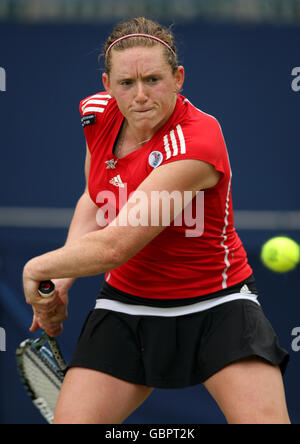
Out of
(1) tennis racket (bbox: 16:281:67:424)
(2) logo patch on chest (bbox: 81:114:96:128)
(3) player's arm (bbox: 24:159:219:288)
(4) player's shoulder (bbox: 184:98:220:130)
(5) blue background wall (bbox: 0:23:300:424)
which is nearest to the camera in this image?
(3) player's arm (bbox: 24:159:219:288)

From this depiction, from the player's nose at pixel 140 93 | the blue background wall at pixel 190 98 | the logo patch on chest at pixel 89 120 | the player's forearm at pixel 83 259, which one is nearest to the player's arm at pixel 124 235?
the player's forearm at pixel 83 259

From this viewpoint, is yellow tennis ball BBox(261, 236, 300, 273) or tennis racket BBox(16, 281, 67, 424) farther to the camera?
yellow tennis ball BBox(261, 236, 300, 273)

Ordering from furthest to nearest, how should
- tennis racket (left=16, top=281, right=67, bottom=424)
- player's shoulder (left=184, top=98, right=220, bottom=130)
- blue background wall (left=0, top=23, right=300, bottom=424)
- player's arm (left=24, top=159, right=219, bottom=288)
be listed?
blue background wall (left=0, top=23, right=300, bottom=424)
tennis racket (left=16, top=281, right=67, bottom=424)
player's shoulder (left=184, top=98, right=220, bottom=130)
player's arm (left=24, top=159, right=219, bottom=288)

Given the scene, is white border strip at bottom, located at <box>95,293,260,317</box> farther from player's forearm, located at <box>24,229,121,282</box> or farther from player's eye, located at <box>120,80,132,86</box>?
player's eye, located at <box>120,80,132,86</box>

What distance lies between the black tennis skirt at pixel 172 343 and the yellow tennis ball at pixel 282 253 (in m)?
1.09

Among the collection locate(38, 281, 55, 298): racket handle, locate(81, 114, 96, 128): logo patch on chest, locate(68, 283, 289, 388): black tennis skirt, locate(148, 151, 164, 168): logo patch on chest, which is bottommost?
locate(68, 283, 289, 388): black tennis skirt

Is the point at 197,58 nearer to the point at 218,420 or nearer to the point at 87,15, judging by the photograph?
the point at 87,15

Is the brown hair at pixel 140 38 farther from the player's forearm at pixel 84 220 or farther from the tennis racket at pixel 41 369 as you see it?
the tennis racket at pixel 41 369

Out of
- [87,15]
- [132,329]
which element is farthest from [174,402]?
[87,15]

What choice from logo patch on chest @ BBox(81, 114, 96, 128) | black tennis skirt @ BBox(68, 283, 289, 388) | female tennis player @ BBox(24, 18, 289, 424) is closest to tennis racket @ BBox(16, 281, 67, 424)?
female tennis player @ BBox(24, 18, 289, 424)

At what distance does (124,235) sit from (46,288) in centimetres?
36

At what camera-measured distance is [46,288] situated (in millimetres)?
2158

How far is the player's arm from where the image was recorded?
1976mm

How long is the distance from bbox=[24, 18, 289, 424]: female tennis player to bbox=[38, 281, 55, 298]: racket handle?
0.07ft
